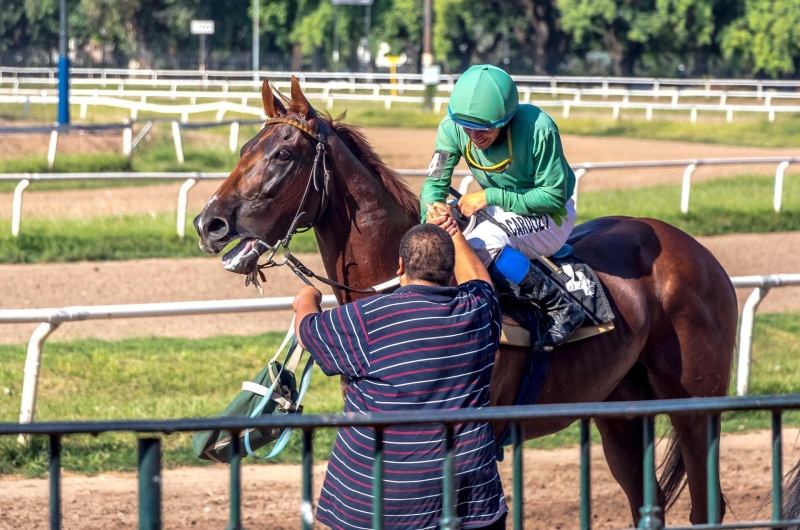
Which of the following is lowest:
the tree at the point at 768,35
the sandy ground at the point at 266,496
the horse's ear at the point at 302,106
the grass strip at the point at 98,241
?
the sandy ground at the point at 266,496

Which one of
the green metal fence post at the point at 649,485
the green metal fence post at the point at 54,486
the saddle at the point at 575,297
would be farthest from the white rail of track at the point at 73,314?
the green metal fence post at the point at 649,485

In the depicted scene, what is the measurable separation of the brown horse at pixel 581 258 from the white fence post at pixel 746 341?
7.30 feet

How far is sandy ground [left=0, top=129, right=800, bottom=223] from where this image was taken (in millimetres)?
14234

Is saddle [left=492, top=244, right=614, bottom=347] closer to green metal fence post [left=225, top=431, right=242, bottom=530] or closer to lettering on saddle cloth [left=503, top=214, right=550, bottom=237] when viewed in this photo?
lettering on saddle cloth [left=503, top=214, right=550, bottom=237]

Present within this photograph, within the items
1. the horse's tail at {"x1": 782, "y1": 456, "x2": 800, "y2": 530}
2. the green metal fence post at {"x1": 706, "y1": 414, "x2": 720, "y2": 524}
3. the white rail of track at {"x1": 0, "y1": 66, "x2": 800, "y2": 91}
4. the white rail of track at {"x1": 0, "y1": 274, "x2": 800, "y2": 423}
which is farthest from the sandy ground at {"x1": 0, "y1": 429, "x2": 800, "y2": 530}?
the white rail of track at {"x1": 0, "y1": 66, "x2": 800, "y2": 91}

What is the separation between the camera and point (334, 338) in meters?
3.22

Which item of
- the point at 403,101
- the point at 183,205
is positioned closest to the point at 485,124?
the point at 183,205

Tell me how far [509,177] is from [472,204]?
17 cm

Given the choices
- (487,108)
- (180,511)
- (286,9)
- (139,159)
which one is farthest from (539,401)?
(286,9)

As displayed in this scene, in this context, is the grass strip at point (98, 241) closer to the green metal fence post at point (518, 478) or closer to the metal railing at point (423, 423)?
the metal railing at point (423, 423)

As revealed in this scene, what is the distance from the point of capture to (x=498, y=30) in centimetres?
5316

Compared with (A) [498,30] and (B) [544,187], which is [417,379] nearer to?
(B) [544,187]

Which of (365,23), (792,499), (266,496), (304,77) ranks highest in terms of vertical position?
(365,23)

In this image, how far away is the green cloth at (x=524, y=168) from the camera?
12.9 feet
